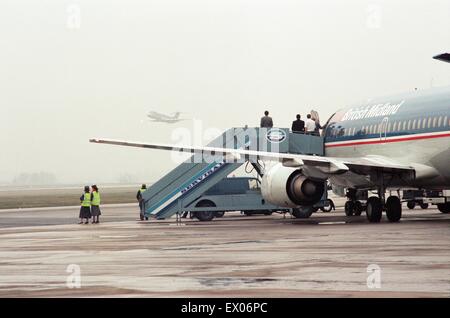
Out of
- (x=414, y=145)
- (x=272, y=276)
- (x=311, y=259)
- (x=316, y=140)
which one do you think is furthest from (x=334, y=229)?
(x=272, y=276)

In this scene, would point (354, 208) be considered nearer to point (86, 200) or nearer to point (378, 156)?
point (378, 156)

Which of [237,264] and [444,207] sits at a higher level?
[444,207]

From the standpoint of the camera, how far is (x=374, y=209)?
34.8 metres

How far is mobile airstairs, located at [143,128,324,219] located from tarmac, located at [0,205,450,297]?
26.3 ft

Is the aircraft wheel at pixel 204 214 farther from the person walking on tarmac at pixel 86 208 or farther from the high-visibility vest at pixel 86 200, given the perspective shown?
the high-visibility vest at pixel 86 200

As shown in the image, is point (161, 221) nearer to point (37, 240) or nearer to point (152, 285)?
point (37, 240)

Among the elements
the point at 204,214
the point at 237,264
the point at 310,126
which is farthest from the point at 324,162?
the point at 237,264

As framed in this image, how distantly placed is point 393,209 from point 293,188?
363 centimetres

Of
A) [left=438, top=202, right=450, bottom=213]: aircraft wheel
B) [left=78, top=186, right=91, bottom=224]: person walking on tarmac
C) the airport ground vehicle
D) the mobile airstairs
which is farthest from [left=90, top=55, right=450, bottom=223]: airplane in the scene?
[left=78, top=186, right=91, bottom=224]: person walking on tarmac

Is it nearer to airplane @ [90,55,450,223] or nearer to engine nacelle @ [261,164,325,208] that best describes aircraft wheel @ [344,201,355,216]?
airplane @ [90,55,450,223]

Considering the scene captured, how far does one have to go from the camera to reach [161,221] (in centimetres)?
4409

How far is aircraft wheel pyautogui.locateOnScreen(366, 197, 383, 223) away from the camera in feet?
114

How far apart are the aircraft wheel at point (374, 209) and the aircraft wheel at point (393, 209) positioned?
0.36m

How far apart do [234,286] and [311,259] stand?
490 centimetres
